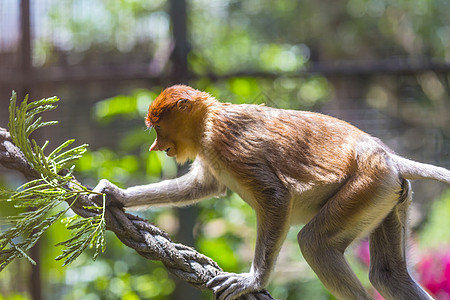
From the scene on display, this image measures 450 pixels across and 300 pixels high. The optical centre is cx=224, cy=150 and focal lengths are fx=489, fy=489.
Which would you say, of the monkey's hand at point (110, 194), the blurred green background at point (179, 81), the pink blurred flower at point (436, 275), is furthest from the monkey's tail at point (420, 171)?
the blurred green background at point (179, 81)

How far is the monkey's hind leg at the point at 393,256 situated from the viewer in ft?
5.25

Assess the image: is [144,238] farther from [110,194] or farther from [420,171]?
[420,171]

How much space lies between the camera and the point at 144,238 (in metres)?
1.39

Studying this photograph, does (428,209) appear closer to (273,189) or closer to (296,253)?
(296,253)

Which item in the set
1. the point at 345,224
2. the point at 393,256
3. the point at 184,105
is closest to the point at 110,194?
the point at 184,105

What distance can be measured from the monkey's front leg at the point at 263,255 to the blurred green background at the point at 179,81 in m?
1.31

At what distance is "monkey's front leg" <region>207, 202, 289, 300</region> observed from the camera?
1.53 m

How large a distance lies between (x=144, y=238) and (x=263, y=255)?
393mm

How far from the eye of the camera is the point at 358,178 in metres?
1.57

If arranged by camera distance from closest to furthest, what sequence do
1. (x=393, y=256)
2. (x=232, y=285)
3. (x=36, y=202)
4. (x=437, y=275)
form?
(x=36, y=202)
(x=232, y=285)
(x=393, y=256)
(x=437, y=275)

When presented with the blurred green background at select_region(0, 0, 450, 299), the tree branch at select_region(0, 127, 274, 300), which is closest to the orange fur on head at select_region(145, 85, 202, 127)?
the tree branch at select_region(0, 127, 274, 300)

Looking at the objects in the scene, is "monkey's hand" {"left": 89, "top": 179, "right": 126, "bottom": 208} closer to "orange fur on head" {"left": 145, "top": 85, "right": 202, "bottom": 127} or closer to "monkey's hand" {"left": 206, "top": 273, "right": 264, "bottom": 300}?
"orange fur on head" {"left": 145, "top": 85, "right": 202, "bottom": 127}

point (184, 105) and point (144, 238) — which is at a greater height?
point (184, 105)

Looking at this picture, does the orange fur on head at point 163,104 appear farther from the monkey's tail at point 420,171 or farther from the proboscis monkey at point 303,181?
the monkey's tail at point 420,171
